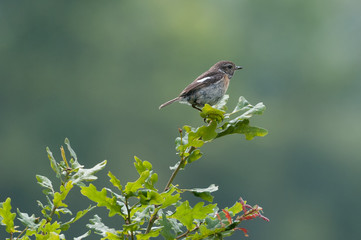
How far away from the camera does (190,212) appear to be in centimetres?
218

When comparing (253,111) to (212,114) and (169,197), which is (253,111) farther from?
(169,197)

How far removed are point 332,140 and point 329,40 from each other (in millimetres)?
26556

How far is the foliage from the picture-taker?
6.86 ft

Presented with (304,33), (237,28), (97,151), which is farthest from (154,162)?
(304,33)

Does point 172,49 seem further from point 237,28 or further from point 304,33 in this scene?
point 304,33

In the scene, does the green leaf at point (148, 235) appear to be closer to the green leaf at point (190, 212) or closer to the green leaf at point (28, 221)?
the green leaf at point (190, 212)

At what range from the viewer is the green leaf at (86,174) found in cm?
229

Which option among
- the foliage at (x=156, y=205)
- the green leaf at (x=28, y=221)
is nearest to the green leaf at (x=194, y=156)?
the foliage at (x=156, y=205)

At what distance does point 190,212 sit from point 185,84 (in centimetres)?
7454

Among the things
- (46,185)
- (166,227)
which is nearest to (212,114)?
(166,227)

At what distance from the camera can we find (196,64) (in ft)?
263

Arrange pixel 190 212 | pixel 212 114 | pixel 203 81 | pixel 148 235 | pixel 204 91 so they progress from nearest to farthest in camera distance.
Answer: pixel 148 235 < pixel 190 212 < pixel 212 114 < pixel 204 91 < pixel 203 81

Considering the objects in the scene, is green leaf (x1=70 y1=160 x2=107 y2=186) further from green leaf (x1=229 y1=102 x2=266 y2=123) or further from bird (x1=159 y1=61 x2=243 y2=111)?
bird (x1=159 y1=61 x2=243 y2=111)

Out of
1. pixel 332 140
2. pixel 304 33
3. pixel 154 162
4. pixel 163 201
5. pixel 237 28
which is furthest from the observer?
pixel 304 33
